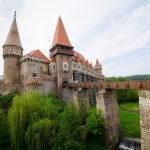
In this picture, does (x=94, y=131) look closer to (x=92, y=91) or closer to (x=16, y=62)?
(x=16, y=62)

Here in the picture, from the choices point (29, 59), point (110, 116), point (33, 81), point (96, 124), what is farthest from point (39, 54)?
point (110, 116)

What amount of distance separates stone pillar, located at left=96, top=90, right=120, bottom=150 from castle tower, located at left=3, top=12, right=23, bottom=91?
628 inches

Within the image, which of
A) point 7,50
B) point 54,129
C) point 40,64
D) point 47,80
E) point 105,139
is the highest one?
point 7,50

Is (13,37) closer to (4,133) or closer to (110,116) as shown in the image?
(4,133)

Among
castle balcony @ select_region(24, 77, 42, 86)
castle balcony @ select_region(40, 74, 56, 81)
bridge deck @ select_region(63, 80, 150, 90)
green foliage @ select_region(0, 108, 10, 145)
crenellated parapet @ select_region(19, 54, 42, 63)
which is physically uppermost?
crenellated parapet @ select_region(19, 54, 42, 63)

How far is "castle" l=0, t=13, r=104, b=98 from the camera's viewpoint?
2817 cm

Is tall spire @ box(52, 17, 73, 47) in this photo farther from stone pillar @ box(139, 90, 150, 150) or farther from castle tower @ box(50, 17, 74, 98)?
stone pillar @ box(139, 90, 150, 150)

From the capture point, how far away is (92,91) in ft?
130

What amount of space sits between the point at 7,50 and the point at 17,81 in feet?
17.1

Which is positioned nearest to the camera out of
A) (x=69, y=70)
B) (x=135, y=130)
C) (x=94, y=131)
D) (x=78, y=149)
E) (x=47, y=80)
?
(x=78, y=149)

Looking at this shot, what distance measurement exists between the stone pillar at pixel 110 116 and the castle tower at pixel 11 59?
52.3 feet

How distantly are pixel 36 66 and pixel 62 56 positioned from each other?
5.23 meters

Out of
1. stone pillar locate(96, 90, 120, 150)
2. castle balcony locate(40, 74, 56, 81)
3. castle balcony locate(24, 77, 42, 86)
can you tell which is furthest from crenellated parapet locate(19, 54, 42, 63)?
stone pillar locate(96, 90, 120, 150)

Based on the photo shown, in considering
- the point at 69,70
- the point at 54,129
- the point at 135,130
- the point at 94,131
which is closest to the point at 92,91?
the point at 69,70
